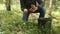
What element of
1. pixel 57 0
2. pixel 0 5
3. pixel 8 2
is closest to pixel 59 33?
pixel 57 0

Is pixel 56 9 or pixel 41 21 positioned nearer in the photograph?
pixel 41 21

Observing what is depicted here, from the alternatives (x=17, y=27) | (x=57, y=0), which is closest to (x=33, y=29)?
(x=17, y=27)

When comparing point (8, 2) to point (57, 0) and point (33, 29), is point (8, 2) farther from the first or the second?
point (33, 29)

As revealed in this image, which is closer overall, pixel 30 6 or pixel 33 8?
pixel 33 8

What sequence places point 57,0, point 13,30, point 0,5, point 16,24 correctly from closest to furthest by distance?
point 13,30, point 16,24, point 57,0, point 0,5

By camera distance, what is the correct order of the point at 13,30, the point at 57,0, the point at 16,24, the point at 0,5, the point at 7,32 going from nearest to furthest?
1. the point at 7,32
2. the point at 13,30
3. the point at 16,24
4. the point at 57,0
5. the point at 0,5

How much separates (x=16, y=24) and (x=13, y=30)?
40cm

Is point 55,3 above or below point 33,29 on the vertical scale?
above

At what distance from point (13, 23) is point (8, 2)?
297 cm

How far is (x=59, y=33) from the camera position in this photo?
4.96 meters

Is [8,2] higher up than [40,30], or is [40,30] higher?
[8,2]

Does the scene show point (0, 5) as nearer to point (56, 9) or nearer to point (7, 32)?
point (56, 9)

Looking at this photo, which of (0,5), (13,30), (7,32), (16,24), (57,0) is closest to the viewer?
(7,32)

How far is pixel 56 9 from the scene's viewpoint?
27.9 feet
